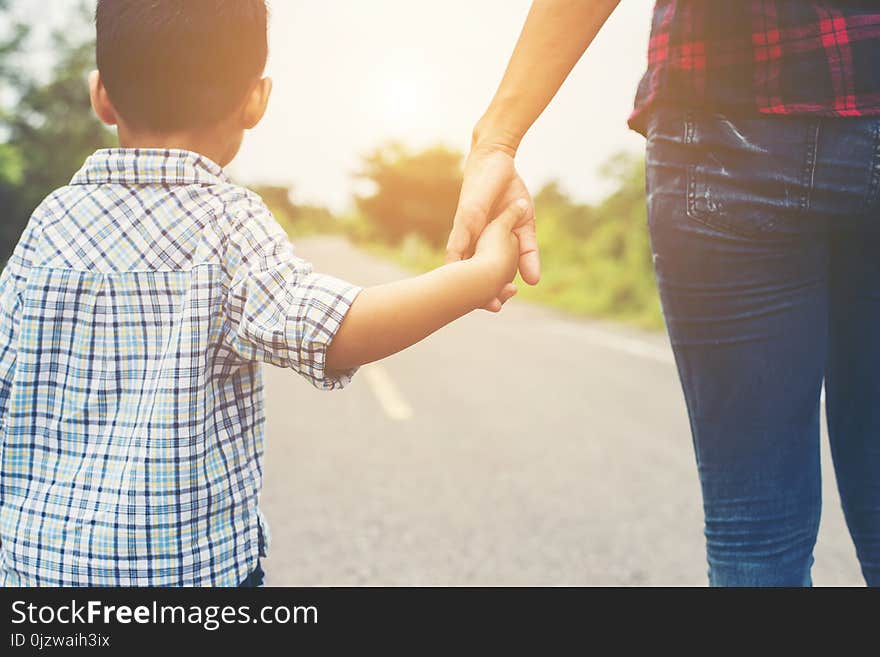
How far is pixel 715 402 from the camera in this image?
120cm

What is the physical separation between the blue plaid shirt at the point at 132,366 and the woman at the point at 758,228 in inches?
14.6

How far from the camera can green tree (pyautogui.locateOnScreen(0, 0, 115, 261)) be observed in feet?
57.4

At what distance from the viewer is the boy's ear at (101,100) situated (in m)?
1.25

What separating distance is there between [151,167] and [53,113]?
20.2 meters

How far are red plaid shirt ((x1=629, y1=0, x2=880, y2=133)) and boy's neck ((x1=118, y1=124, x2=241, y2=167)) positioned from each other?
2.39 ft

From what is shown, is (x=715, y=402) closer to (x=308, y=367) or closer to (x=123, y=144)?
(x=308, y=367)

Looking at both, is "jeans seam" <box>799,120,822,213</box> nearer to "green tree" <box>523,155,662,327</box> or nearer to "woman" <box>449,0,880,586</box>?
"woman" <box>449,0,880,586</box>

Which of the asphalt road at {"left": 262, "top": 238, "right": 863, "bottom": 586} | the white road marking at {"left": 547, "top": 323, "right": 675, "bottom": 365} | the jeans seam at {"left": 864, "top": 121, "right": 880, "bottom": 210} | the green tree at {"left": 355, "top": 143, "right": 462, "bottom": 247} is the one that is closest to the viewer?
the jeans seam at {"left": 864, "top": 121, "right": 880, "bottom": 210}

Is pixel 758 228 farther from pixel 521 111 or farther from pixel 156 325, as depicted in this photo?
pixel 156 325

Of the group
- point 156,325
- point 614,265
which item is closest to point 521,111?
point 156,325

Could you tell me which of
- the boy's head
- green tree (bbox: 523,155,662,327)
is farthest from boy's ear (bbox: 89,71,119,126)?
green tree (bbox: 523,155,662,327)

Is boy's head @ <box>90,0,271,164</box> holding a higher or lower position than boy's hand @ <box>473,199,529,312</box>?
higher

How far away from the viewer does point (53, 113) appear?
734 inches
